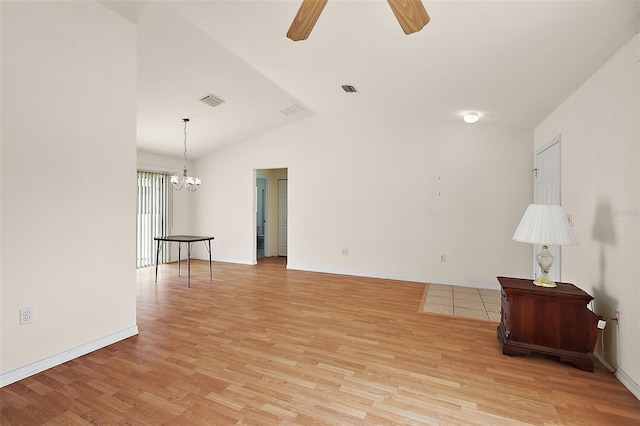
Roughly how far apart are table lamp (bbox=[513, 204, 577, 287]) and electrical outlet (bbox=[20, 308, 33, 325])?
3.79 meters

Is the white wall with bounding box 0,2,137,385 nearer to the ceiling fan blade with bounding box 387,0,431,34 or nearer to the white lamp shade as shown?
the ceiling fan blade with bounding box 387,0,431,34

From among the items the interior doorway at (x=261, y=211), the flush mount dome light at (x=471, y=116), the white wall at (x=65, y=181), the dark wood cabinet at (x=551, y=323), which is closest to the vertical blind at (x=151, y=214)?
the interior doorway at (x=261, y=211)

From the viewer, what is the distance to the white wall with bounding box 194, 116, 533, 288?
15.6 ft

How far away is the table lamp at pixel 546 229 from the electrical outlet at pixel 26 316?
379 centimetres

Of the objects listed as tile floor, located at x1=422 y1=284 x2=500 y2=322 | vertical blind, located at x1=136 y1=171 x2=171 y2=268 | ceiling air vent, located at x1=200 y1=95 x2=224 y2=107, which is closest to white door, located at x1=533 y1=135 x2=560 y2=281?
tile floor, located at x1=422 y1=284 x2=500 y2=322

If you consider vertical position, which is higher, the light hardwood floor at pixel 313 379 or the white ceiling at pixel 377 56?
the white ceiling at pixel 377 56

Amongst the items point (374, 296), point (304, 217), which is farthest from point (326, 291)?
point (304, 217)

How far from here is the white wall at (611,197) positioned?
2.06 meters

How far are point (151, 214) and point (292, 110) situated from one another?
3.75 metres

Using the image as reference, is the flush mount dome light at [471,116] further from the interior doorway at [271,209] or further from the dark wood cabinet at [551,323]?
the interior doorway at [271,209]

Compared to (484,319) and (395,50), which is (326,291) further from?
(395,50)

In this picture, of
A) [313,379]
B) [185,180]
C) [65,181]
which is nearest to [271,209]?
[185,180]

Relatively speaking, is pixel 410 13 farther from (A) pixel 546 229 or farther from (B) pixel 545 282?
(B) pixel 545 282

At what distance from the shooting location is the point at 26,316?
2.22m
